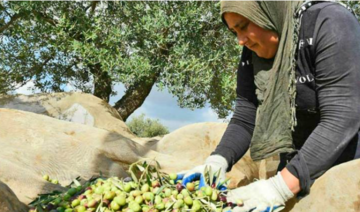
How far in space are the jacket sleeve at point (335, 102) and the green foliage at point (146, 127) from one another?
17344 mm

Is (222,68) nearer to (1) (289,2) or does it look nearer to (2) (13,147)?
(2) (13,147)

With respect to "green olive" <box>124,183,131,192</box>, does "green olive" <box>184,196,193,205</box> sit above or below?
below

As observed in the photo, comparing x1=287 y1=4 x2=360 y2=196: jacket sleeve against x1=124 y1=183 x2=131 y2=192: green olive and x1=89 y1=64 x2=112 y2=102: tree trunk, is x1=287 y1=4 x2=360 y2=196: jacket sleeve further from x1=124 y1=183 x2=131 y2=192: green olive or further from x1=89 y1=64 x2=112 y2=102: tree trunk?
x1=89 y1=64 x2=112 y2=102: tree trunk

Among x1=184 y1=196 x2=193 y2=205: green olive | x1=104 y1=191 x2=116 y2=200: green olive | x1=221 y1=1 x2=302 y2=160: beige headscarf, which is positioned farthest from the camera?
x1=221 y1=1 x2=302 y2=160: beige headscarf

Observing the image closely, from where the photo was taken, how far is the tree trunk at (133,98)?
11352 millimetres

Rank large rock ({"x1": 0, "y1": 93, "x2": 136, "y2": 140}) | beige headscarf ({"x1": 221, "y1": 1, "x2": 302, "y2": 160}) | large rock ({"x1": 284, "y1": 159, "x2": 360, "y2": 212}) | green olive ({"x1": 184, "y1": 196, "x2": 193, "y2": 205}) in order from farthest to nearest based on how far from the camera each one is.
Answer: large rock ({"x1": 0, "y1": 93, "x2": 136, "y2": 140}), beige headscarf ({"x1": 221, "y1": 1, "x2": 302, "y2": 160}), green olive ({"x1": 184, "y1": 196, "x2": 193, "y2": 205}), large rock ({"x1": 284, "y1": 159, "x2": 360, "y2": 212})

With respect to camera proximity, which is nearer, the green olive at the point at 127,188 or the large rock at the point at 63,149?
the green olive at the point at 127,188

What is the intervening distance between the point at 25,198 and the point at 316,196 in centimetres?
178

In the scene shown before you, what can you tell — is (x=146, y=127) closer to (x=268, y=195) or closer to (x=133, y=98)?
(x=133, y=98)

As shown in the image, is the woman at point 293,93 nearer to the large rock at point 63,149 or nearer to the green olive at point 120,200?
the green olive at point 120,200

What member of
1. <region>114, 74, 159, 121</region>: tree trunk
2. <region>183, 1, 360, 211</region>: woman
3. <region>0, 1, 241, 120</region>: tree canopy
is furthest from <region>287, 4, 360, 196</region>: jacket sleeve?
<region>114, 74, 159, 121</region>: tree trunk

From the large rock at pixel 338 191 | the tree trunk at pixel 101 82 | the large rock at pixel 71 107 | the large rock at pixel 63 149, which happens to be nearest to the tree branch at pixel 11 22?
the large rock at pixel 71 107

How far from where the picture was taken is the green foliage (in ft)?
65.9

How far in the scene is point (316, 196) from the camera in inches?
98.3
